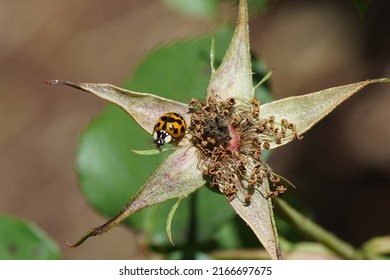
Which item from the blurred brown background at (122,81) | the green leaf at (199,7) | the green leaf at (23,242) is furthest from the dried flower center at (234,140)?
the blurred brown background at (122,81)

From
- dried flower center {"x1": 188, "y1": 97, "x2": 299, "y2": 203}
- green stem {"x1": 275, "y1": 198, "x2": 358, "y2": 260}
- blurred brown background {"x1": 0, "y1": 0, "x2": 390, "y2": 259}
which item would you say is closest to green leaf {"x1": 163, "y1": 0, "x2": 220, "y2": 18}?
blurred brown background {"x1": 0, "y1": 0, "x2": 390, "y2": 259}

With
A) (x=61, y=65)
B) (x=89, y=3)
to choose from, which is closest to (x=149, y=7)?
(x=89, y=3)

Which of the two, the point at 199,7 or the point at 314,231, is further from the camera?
the point at 199,7

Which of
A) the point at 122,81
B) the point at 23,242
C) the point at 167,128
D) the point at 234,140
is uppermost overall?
the point at 122,81

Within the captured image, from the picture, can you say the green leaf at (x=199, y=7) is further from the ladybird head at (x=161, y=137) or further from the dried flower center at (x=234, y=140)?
the ladybird head at (x=161, y=137)

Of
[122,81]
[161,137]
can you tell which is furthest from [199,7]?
[122,81]

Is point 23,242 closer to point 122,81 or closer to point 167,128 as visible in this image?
point 167,128

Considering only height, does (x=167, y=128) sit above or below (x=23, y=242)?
above
